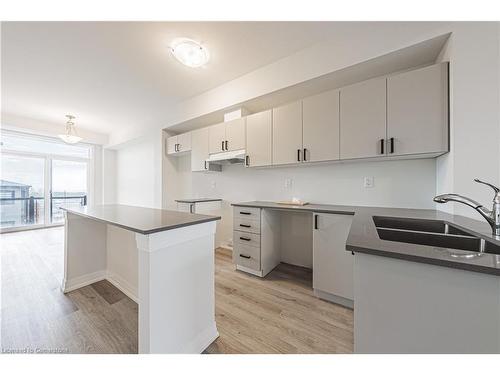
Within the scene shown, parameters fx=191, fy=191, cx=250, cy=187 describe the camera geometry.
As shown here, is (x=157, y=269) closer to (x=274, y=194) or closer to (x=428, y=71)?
(x=274, y=194)

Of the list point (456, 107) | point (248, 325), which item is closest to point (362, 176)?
point (456, 107)

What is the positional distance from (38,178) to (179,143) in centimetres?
434

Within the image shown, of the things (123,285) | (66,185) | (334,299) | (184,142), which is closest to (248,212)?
(334,299)

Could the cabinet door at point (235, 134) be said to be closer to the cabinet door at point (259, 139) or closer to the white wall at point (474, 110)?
the cabinet door at point (259, 139)

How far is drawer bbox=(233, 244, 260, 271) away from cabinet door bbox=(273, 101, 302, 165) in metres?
1.14

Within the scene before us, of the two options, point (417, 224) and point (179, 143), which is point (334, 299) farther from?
point (179, 143)

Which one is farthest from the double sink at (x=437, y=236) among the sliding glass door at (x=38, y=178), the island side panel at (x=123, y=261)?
the sliding glass door at (x=38, y=178)

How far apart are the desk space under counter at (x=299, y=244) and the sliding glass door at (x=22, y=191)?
5741 millimetres

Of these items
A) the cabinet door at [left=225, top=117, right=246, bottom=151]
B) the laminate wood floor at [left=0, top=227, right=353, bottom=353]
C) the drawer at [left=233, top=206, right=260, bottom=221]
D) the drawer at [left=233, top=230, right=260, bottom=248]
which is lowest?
the laminate wood floor at [left=0, top=227, right=353, bottom=353]

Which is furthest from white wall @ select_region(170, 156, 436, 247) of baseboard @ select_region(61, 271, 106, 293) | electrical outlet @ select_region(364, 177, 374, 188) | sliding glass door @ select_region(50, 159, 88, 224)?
sliding glass door @ select_region(50, 159, 88, 224)

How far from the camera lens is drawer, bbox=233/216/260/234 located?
2359 millimetres

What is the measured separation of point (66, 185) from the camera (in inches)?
208

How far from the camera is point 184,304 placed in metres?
1.23

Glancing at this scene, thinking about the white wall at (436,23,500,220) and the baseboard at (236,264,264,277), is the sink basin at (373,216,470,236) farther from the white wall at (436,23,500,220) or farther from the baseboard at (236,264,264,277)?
the baseboard at (236,264,264,277)
